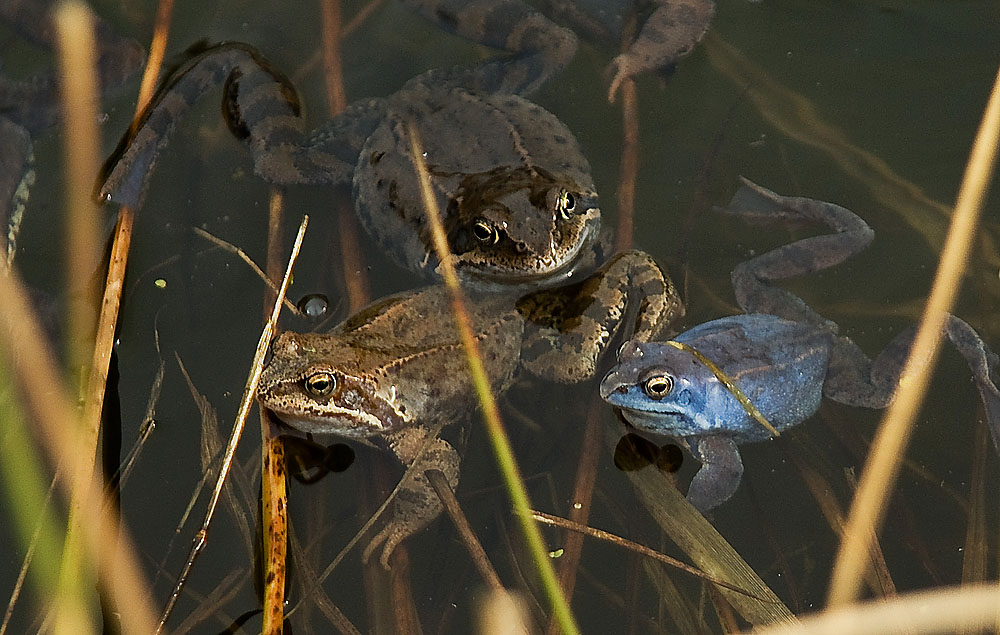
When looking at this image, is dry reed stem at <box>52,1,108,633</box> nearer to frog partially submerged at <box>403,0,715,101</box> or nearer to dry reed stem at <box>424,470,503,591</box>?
dry reed stem at <box>424,470,503,591</box>

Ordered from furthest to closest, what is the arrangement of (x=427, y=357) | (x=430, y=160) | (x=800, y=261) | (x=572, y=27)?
1. (x=572, y=27)
2. (x=430, y=160)
3. (x=800, y=261)
4. (x=427, y=357)

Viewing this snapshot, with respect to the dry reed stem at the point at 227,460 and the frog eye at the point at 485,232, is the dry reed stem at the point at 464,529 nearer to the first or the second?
the dry reed stem at the point at 227,460

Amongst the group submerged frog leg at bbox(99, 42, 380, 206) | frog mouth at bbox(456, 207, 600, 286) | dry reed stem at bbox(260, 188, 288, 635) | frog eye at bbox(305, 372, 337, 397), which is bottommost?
dry reed stem at bbox(260, 188, 288, 635)

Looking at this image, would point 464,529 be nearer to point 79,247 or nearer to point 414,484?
point 414,484

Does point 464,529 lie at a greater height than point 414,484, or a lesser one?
lesser

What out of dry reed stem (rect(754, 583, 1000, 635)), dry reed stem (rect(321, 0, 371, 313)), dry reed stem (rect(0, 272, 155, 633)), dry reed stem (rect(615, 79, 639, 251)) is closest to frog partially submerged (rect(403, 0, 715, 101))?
dry reed stem (rect(615, 79, 639, 251))

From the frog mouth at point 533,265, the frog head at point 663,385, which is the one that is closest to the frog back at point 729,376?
the frog head at point 663,385

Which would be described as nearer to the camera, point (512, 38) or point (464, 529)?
point (464, 529)

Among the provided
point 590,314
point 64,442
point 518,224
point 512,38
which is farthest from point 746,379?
point 64,442

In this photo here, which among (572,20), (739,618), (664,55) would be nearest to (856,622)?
(739,618)
